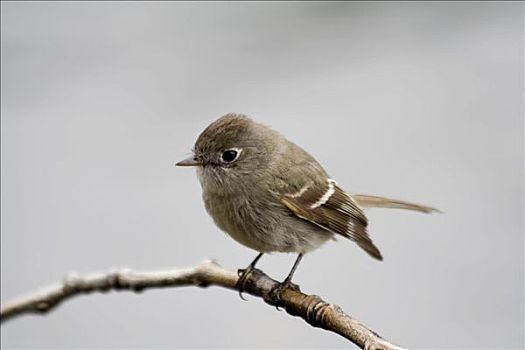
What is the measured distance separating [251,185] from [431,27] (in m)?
2.94

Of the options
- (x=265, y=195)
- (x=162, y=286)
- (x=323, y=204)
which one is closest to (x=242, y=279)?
(x=162, y=286)

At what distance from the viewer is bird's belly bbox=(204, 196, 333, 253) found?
232 cm

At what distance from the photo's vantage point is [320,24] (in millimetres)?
5113

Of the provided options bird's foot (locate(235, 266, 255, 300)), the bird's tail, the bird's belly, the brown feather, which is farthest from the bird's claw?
the bird's tail

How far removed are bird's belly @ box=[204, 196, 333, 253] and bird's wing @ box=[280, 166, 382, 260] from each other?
0.03 meters

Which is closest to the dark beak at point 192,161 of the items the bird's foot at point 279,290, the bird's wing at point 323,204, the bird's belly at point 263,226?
the bird's belly at point 263,226

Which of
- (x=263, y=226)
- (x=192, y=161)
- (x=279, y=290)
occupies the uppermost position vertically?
(x=192, y=161)

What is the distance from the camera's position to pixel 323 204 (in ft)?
8.20

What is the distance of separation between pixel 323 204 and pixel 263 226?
0.24m

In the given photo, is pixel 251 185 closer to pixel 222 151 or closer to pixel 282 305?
pixel 222 151

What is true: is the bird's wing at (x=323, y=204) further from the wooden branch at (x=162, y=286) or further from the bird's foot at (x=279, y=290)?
the wooden branch at (x=162, y=286)

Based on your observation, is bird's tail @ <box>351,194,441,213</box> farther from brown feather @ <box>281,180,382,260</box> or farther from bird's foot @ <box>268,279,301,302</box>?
bird's foot @ <box>268,279,301,302</box>

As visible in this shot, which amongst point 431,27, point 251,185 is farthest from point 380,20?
point 251,185

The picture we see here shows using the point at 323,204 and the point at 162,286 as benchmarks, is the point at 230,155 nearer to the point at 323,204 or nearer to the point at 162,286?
the point at 323,204
